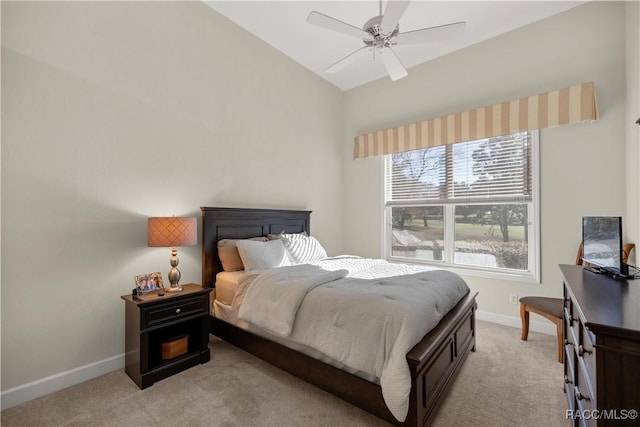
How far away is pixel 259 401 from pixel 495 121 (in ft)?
12.3

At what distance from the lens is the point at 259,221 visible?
11.2ft

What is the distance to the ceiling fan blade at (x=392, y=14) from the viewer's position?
6.27ft

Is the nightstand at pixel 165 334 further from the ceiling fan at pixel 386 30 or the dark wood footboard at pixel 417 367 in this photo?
the ceiling fan at pixel 386 30

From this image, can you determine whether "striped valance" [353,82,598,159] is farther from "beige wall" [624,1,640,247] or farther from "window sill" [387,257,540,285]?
"window sill" [387,257,540,285]

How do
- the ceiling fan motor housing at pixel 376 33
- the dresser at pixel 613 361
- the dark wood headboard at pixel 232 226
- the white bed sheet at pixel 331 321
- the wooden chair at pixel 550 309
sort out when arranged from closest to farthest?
the dresser at pixel 613 361 → the white bed sheet at pixel 331 321 → the ceiling fan motor housing at pixel 376 33 → the wooden chair at pixel 550 309 → the dark wood headboard at pixel 232 226

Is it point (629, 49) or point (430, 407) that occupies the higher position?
point (629, 49)

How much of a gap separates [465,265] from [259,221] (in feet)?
9.06

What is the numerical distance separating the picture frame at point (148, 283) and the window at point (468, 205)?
316cm

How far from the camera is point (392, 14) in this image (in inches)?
80.4

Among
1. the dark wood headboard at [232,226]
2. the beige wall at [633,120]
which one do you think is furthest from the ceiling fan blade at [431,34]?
the dark wood headboard at [232,226]

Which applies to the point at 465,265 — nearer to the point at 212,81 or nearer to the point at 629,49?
the point at 629,49

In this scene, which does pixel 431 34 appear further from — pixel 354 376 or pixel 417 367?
pixel 354 376

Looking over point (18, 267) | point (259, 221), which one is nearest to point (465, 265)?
point (259, 221)

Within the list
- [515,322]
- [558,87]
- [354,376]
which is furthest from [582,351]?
[558,87]
